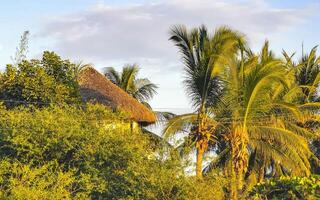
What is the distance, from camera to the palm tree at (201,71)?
1969 cm

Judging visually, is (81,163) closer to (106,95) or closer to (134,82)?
(106,95)

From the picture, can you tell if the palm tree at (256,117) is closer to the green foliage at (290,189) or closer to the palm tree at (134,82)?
the green foliage at (290,189)

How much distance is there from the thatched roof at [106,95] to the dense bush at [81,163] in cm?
831

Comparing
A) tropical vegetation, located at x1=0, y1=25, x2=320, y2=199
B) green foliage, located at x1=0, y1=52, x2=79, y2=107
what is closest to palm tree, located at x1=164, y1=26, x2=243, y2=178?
tropical vegetation, located at x1=0, y1=25, x2=320, y2=199

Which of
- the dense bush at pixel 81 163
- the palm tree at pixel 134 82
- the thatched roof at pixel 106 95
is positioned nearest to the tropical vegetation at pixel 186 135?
the dense bush at pixel 81 163

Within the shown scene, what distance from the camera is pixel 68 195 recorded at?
13883 mm

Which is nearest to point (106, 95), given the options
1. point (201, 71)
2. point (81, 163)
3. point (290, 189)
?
point (201, 71)

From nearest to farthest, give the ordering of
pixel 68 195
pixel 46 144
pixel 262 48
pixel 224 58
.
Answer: pixel 68 195, pixel 46 144, pixel 224 58, pixel 262 48

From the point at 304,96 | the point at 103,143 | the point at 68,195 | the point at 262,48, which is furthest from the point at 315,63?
the point at 68,195

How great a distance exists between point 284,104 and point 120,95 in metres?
7.18

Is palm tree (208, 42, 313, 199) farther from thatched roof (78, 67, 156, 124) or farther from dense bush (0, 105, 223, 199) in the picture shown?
thatched roof (78, 67, 156, 124)

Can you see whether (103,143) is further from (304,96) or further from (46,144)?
(304,96)

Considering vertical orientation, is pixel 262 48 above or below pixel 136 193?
above

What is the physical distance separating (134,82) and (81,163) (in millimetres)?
18387
